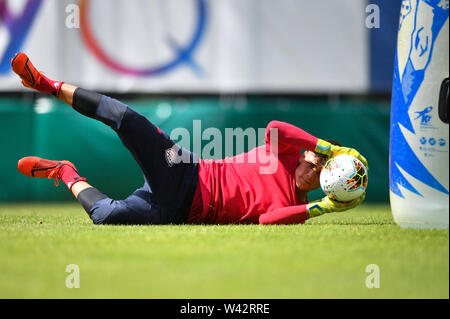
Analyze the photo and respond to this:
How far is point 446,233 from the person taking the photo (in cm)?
335

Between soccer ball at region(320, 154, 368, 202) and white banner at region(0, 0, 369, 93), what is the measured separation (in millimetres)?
4192

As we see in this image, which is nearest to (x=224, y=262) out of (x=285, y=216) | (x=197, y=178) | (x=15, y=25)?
(x=285, y=216)

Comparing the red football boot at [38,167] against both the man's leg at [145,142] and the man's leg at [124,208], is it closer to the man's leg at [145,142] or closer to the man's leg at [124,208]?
the man's leg at [124,208]

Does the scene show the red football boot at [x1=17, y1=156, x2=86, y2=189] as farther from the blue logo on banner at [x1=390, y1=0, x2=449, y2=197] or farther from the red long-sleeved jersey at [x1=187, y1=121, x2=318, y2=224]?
the blue logo on banner at [x1=390, y1=0, x2=449, y2=197]

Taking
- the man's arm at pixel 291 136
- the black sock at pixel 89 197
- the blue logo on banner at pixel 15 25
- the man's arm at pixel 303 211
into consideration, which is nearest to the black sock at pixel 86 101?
the black sock at pixel 89 197

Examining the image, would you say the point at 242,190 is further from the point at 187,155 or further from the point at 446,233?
the point at 446,233

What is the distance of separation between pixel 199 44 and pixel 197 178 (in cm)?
413

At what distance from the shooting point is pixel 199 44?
309 inches

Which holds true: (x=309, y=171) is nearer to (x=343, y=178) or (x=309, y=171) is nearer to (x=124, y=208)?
(x=343, y=178)

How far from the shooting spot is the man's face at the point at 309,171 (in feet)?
13.1

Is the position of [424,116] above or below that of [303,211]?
above

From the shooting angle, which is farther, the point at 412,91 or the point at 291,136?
the point at 291,136

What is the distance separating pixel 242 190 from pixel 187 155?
0.46 metres
